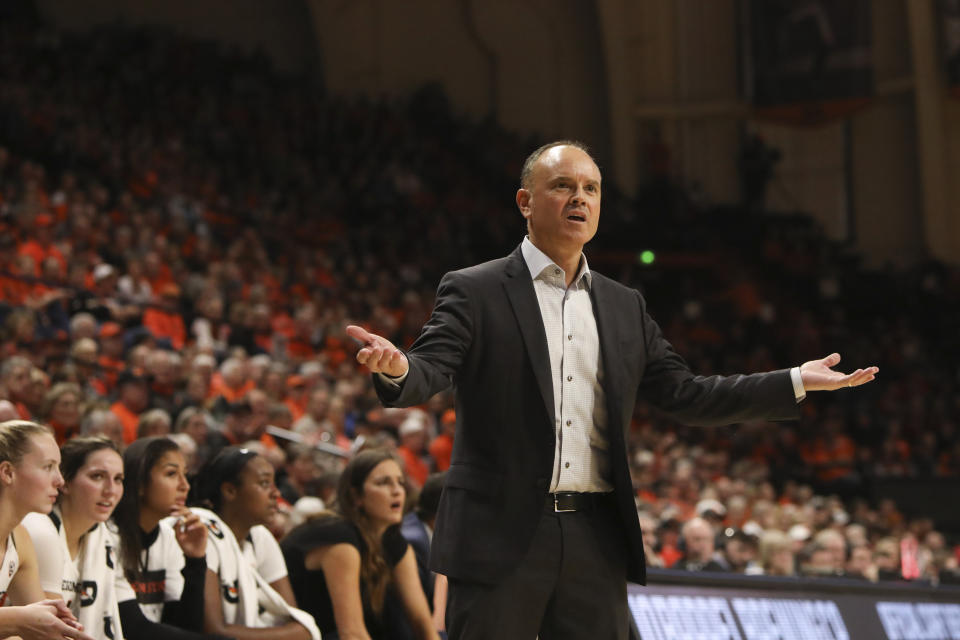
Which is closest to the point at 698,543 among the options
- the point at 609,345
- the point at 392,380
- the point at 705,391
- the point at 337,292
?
the point at 705,391

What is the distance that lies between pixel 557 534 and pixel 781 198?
1664cm

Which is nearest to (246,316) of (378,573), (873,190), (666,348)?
(378,573)

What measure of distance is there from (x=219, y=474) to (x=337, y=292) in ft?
24.8

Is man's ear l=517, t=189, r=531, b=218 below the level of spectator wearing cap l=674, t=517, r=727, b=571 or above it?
above

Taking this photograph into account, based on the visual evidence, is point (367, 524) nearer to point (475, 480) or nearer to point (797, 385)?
point (475, 480)

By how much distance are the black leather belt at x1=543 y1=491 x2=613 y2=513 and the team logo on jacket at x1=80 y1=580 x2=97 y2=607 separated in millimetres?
1686

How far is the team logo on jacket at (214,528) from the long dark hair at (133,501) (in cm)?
25

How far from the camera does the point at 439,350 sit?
8.74 feet

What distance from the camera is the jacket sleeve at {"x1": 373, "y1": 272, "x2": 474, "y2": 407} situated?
8.20 feet

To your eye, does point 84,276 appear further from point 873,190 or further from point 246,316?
point 873,190

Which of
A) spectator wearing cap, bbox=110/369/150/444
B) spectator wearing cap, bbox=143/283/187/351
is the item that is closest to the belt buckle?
spectator wearing cap, bbox=110/369/150/444

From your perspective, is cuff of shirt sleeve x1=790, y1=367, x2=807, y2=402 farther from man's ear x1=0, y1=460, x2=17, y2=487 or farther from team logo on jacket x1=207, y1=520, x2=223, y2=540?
team logo on jacket x1=207, y1=520, x2=223, y2=540

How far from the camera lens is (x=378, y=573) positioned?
4762mm

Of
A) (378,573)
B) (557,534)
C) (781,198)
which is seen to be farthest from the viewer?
(781,198)
